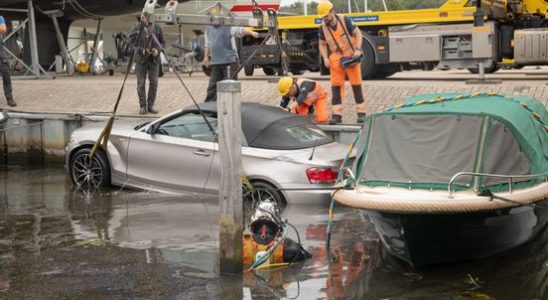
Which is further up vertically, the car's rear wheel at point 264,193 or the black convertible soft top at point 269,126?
the black convertible soft top at point 269,126

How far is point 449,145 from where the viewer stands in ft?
29.4

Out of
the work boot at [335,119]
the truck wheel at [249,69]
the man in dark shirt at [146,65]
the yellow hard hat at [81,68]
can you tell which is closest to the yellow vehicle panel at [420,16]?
the truck wheel at [249,69]

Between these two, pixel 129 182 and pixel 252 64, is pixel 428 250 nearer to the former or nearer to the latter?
pixel 129 182

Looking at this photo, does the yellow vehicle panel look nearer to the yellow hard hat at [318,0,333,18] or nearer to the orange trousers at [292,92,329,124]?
the yellow hard hat at [318,0,333,18]

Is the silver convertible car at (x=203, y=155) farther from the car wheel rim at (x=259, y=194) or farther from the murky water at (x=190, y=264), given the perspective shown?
the murky water at (x=190, y=264)

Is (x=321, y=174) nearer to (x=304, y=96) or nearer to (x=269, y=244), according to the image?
(x=269, y=244)

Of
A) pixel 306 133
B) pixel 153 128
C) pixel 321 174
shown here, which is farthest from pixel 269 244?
pixel 153 128

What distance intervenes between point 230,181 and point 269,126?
3.60 metres

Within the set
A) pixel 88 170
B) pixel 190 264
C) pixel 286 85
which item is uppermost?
pixel 286 85

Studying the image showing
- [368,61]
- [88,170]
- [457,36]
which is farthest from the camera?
[368,61]

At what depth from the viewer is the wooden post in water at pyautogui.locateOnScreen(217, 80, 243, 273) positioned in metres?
8.41

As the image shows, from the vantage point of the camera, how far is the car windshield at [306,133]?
11.9 metres

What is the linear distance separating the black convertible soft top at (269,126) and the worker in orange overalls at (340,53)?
7.75 feet

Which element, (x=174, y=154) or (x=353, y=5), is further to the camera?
(x=353, y=5)
